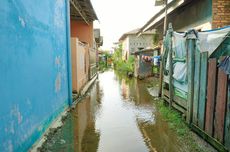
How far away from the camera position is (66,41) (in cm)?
791

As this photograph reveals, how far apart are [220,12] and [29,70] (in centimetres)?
619

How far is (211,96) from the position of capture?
4.57 metres

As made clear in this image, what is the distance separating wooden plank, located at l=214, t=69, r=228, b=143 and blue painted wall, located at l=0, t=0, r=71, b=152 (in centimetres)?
352

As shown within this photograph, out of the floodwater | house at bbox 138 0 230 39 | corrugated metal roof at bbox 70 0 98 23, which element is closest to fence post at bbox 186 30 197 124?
the floodwater

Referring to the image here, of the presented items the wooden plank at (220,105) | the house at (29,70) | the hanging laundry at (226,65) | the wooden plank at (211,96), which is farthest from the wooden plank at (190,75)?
the house at (29,70)

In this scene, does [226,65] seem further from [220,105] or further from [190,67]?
[190,67]

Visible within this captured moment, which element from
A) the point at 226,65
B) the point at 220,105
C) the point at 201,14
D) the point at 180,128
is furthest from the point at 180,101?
the point at 201,14

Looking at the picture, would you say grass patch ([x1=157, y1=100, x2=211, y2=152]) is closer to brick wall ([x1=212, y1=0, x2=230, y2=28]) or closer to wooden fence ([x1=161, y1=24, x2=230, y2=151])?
wooden fence ([x1=161, y1=24, x2=230, y2=151])

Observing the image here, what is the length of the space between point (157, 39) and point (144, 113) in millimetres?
10764

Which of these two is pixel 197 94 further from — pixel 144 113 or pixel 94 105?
pixel 94 105

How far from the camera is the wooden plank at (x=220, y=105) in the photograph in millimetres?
4109

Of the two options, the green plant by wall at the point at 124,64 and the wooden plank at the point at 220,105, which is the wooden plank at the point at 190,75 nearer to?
the wooden plank at the point at 220,105

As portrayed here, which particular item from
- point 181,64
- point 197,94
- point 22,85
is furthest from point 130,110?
point 22,85

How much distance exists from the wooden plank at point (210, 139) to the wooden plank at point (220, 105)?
0.29 ft
